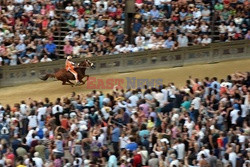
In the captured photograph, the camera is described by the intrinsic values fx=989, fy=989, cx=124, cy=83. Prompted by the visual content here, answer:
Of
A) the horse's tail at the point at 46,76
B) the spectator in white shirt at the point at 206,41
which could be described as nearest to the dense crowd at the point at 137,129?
the horse's tail at the point at 46,76

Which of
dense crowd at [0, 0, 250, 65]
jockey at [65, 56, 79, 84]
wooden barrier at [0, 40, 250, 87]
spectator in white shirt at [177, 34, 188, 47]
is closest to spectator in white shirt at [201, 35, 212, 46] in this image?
dense crowd at [0, 0, 250, 65]

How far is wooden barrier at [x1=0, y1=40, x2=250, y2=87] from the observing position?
40594mm

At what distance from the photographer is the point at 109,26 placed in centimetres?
4172

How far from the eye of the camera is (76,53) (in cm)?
4094

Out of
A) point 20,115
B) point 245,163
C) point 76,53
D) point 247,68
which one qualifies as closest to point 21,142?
point 20,115

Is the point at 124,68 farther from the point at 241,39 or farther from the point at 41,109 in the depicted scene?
the point at 41,109

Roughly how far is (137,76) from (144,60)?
3.76 feet

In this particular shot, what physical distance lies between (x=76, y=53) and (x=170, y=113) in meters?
9.16

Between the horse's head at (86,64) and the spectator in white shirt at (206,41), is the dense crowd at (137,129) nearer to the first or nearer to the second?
the horse's head at (86,64)

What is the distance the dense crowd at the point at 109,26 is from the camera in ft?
134

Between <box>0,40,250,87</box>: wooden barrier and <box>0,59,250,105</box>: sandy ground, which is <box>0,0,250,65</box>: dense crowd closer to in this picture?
<box>0,40,250,87</box>: wooden barrier

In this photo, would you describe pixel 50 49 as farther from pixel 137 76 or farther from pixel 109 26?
pixel 137 76

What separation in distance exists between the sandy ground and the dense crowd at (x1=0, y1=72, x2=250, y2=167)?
3757 millimetres

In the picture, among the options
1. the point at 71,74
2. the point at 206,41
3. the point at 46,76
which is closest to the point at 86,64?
the point at 71,74
